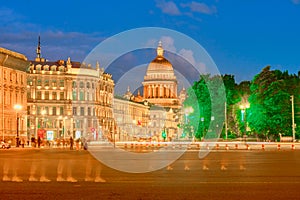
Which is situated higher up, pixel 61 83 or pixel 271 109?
pixel 61 83

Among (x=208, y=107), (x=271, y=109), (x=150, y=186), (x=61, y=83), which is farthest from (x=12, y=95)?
(x=150, y=186)

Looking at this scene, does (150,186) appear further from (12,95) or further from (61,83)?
(61,83)

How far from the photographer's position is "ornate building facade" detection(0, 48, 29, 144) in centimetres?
9231

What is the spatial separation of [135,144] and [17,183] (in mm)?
70038

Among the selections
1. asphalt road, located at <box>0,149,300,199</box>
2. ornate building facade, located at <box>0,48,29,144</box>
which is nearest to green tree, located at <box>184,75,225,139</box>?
ornate building facade, located at <box>0,48,29,144</box>

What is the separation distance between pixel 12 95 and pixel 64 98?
206ft

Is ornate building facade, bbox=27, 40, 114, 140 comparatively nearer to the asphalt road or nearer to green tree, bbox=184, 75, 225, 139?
green tree, bbox=184, 75, 225, 139

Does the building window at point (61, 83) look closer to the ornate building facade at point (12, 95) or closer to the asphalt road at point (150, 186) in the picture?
the ornate building facade at point (12, 95)

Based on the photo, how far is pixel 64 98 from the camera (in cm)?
15875

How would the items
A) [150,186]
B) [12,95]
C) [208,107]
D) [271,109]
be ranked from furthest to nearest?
[208,107]
[12,95]
[271,109]
[150,186]

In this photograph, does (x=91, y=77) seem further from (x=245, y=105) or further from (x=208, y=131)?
(x=245, y=105)

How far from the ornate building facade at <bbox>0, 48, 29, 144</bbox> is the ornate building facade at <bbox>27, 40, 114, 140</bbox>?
46.7 meters

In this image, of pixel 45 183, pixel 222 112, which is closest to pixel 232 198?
pixel 45 183

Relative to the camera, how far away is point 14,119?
316ft
